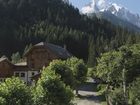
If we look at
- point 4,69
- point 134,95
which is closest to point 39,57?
point 4,69

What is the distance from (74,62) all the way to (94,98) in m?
8.50

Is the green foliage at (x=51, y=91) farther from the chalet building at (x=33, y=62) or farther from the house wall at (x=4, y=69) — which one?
the house wall at (x=4, y=69)

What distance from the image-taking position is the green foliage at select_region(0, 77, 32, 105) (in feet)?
120

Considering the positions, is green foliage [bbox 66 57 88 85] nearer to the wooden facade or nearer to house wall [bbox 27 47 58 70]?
house wall [bbox 27 47 58 70]

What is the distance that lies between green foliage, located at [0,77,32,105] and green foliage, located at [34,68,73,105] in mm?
8354

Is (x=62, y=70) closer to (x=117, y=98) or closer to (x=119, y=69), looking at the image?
(x=117, y=98)

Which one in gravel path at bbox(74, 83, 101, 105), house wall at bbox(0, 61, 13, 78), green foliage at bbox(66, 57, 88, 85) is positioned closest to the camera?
gravel path at bbox(74, 83, 101, 105)

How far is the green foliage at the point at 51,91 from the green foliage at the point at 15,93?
8.35 m

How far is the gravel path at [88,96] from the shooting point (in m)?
78.1

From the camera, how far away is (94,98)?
8319 cm

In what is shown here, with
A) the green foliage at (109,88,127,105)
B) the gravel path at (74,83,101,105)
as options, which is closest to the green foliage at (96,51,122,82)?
the gravel path at (74,83,101,105)

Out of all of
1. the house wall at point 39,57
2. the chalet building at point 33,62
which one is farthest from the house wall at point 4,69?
the house wall at point 39,57

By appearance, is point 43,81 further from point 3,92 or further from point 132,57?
point 132,57

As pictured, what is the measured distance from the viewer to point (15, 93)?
3700 centimetres
